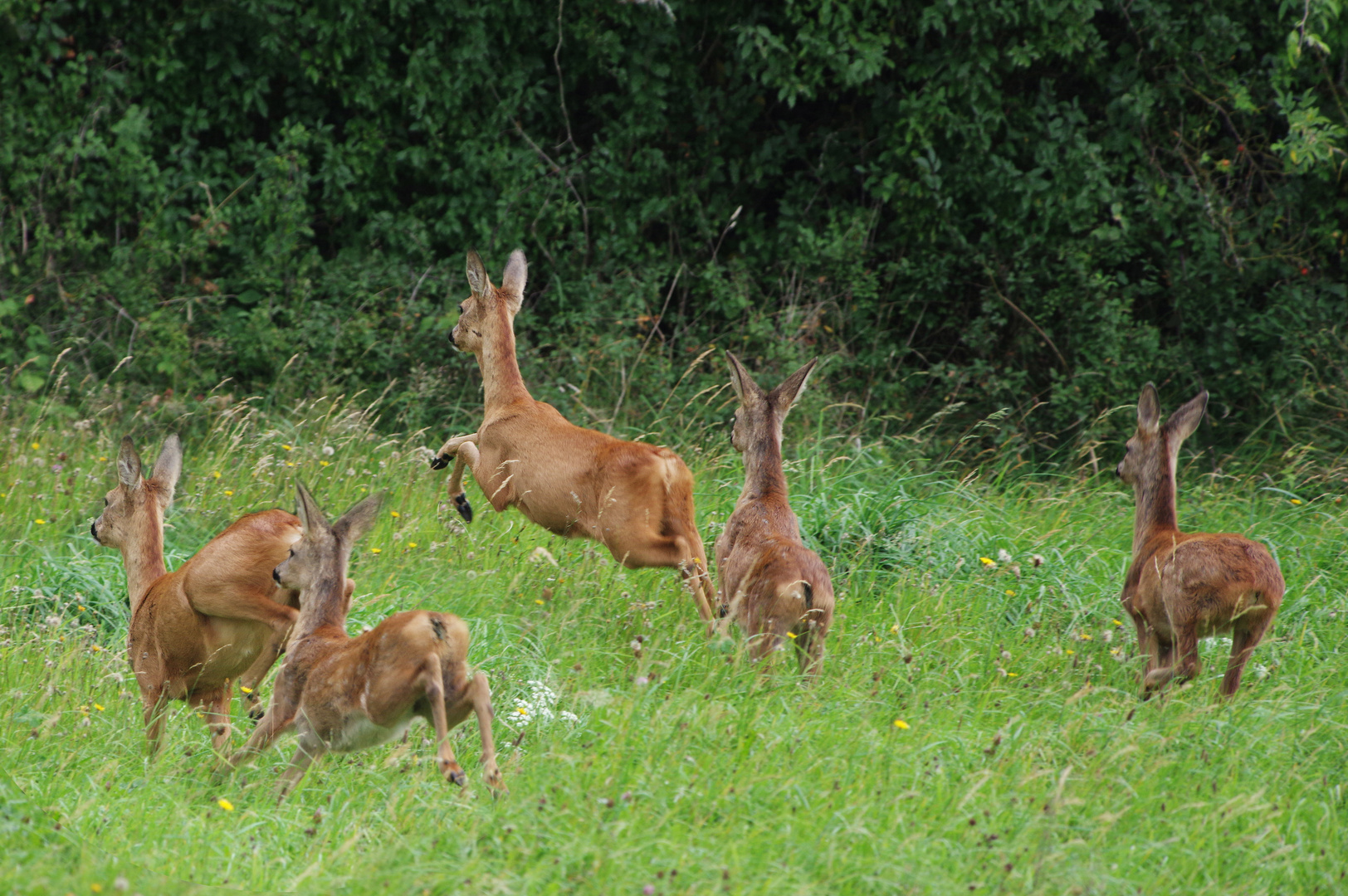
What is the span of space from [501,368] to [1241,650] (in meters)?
3.68

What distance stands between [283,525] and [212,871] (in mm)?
1549

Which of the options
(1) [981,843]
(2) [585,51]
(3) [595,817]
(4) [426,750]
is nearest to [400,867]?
(3) [595,817]

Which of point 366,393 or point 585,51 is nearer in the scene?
point 366,393

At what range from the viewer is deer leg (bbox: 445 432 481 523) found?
657 cm

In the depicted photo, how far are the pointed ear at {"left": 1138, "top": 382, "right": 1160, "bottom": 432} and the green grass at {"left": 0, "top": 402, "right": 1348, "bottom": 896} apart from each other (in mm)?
927

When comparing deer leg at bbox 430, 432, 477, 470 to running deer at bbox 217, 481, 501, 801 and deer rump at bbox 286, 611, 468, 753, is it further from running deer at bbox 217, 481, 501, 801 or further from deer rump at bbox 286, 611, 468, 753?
deer rump at bbox 286, 611, 468, 753

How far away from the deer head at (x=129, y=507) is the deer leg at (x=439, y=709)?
75.2 inches

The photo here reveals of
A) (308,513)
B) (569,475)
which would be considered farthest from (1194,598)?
(308,513)

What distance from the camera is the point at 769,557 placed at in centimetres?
513

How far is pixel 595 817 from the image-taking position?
3.46 meters

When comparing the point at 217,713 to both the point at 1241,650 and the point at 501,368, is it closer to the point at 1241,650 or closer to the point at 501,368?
the point at 501,368

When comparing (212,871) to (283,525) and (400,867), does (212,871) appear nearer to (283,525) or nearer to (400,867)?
(400,867)

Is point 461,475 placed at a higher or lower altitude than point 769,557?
lower

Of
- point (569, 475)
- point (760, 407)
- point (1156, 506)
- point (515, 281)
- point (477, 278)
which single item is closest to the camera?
point (1156, 506)
